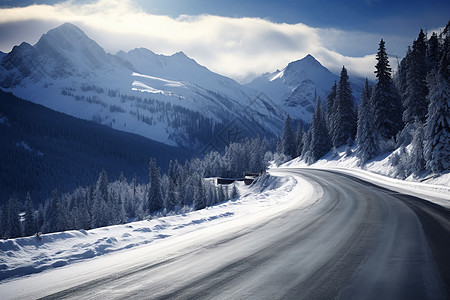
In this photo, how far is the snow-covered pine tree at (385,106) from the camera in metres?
41.5

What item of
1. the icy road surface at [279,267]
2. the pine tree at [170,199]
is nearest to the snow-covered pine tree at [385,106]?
the icy road surface at [279,267]

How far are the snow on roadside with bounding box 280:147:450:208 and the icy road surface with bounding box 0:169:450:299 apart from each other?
26.5ft

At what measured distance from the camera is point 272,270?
516cm

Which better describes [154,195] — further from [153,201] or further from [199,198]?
[199,198]

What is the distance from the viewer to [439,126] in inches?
917

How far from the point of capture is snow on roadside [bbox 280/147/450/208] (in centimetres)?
1611

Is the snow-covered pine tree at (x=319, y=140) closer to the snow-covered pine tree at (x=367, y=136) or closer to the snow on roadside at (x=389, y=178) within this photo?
the snow on roadside at (x=389, y=178)

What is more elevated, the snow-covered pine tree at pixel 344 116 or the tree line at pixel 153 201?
the snow-covered pine tree at pixel 344 116

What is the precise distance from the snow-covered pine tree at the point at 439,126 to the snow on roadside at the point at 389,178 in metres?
1.28

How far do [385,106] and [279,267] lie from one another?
43900mm

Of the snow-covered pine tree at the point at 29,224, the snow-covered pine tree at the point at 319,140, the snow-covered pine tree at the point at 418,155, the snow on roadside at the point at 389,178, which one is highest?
the snow-covered pine tree at the point at 319,140

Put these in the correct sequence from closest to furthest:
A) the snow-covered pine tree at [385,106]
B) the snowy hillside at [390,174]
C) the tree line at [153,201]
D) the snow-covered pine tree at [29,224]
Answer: the snowy hillside at [390,174] → the snow-covered pine tree at [385,106] → the tree line at [153,201] → the snow-covered pine tree at [29,224]

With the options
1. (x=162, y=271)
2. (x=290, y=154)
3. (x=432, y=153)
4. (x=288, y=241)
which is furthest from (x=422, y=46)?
(x=162, y=271)

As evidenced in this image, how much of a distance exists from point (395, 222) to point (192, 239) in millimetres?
6469
